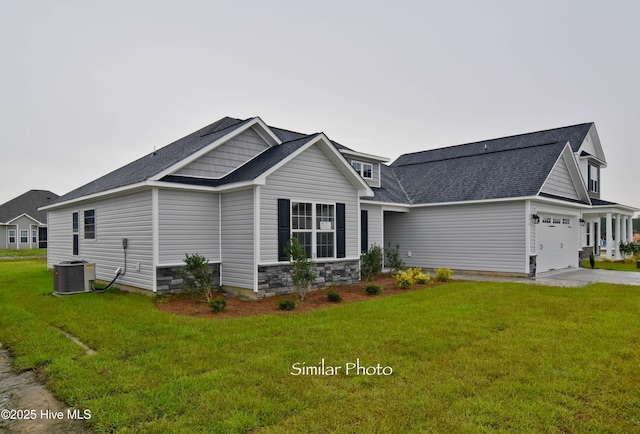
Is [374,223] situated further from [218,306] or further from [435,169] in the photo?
[218,306]

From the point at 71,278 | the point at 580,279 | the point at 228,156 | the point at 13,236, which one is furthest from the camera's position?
the point at 13,236

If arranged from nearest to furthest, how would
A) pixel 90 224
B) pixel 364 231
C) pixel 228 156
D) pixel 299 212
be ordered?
1. pixel 299 212
2. pixel 228 156
3. pixel 90 224
4. pixel 364 231

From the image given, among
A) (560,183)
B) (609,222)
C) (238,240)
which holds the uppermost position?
(560,183)

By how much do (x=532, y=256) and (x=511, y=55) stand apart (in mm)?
7544

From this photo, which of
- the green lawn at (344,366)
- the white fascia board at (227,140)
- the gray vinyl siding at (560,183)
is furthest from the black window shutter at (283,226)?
the gray vinyl siding at (560,183)

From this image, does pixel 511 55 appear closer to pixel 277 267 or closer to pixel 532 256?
pixel 532 256

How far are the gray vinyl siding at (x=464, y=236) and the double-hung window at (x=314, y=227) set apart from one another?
262 inches

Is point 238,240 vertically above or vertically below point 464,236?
above

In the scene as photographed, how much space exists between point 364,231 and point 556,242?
28.4 feet

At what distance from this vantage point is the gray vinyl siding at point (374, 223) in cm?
1550

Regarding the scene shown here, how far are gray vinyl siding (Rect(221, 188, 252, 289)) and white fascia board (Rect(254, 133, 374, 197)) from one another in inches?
27.7

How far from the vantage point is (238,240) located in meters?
10.5

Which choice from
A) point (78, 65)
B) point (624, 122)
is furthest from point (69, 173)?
point (624, 122)

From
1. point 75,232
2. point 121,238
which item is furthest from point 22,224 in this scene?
point 121,238
